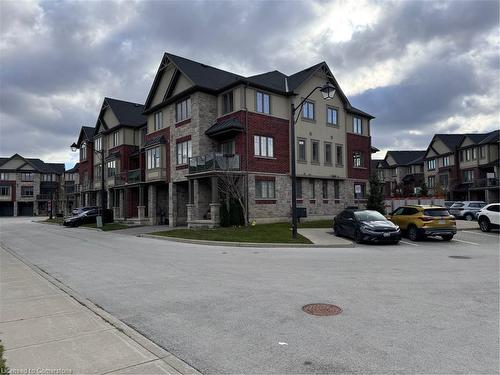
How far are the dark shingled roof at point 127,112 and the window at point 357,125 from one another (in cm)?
2268

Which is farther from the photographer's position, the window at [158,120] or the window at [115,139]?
the window at [115,139]

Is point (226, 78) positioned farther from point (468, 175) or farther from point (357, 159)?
point (468, 175)

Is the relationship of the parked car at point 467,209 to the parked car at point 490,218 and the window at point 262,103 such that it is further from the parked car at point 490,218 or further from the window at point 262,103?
the window at point 262,103

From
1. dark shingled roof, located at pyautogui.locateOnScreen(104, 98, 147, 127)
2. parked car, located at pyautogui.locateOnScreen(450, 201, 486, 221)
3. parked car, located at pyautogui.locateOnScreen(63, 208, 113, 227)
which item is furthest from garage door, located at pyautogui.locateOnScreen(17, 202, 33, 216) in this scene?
parked car, located at pyautogui.locateOnScreen(450, 201, 486, 221)

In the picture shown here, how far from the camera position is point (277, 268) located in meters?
10.9

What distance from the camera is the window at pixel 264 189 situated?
90.3 ft

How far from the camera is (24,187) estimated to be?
287 ft

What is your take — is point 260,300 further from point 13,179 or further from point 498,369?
point 13,179

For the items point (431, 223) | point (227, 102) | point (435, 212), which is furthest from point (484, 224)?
point (227, 102)

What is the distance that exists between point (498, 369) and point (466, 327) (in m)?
1.45

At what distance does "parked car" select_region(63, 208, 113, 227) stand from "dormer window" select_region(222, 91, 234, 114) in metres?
17.7

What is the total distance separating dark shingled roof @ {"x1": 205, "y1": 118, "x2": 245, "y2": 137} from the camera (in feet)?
86.7

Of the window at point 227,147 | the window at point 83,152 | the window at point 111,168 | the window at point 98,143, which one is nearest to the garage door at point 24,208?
the window at point 83,152

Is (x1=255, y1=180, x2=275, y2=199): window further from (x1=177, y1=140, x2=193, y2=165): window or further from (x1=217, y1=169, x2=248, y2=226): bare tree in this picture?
(x1=177, y1=140, x2=193, y2=165): window
